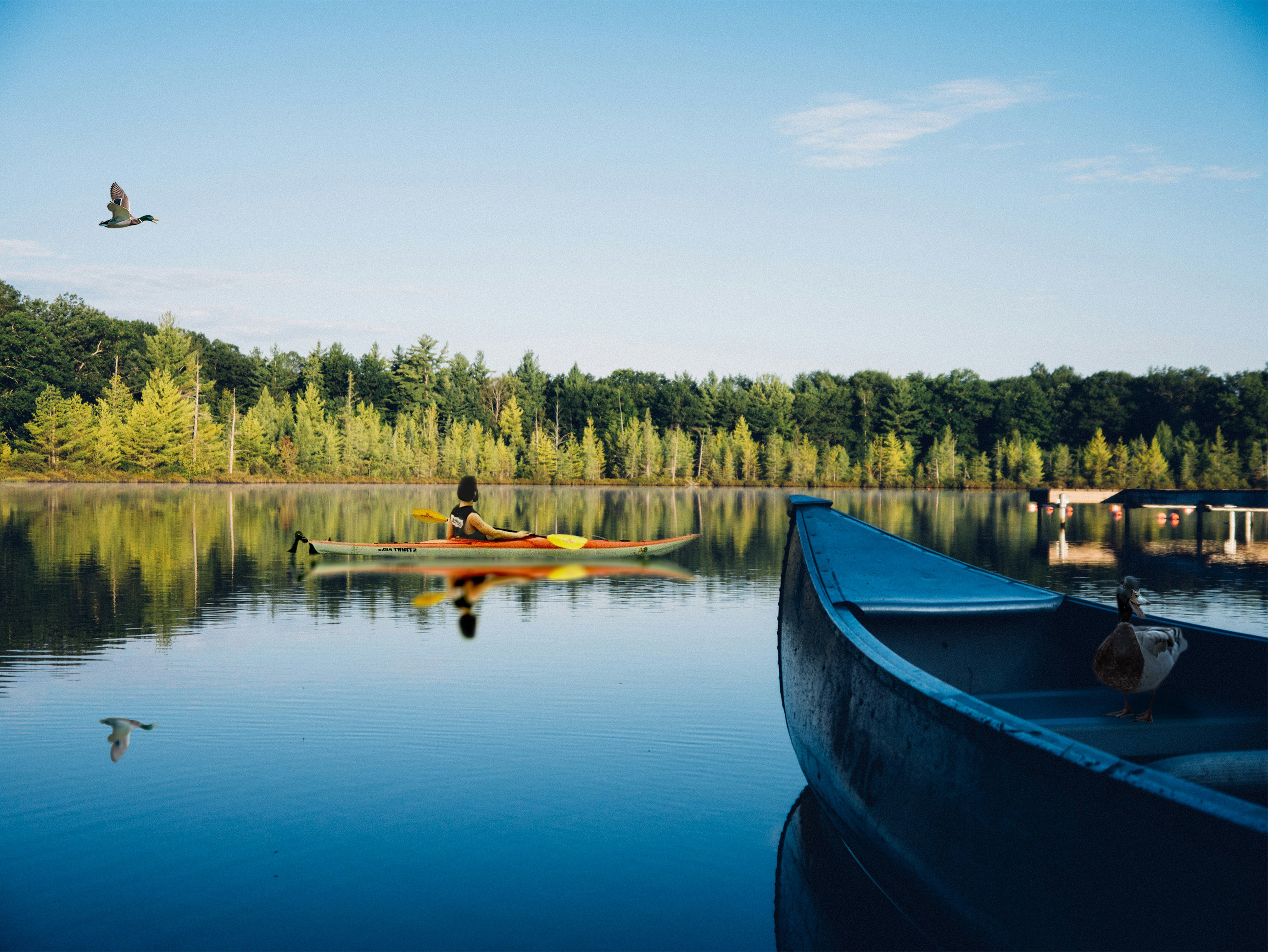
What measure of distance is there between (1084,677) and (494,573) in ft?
46.6

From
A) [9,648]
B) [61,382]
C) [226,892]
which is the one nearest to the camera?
[226,892]

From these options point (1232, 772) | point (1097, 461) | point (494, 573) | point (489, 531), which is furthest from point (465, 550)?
point (1097, 461)

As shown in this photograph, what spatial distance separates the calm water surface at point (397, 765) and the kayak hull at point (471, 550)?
3.16 m

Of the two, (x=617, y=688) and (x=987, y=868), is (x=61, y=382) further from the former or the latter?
(x=987, y=868)

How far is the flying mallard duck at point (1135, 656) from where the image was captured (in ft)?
15.9

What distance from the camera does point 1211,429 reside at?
87.4 meters

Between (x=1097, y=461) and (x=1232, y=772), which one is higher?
(x=1232, y=772)

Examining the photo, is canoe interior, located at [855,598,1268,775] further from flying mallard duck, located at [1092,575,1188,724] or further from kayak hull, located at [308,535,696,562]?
kayak hull, located at [308,535,696,562]

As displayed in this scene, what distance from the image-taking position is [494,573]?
62.5 ft

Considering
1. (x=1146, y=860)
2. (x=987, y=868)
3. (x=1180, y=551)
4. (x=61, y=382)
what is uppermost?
(x=61, y=382)

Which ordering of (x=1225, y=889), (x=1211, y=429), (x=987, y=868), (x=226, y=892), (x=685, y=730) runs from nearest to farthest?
(x=1225, y=889), (x=987, y=868), (x=226, y=892), (x=685, y=730), (x=1211, y=429)

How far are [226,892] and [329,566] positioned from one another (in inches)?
587

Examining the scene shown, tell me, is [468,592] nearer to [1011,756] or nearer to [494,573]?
[494,573]

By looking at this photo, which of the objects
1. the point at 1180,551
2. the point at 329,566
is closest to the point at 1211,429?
the point at 1180,551
